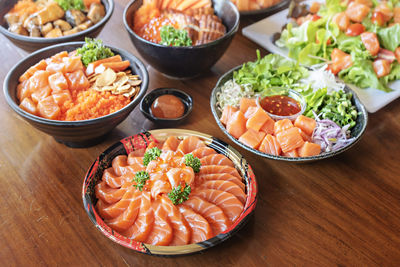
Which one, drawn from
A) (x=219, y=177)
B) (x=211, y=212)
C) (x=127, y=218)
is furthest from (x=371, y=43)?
(x=127, y=218)

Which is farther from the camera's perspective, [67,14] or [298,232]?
[67,14]

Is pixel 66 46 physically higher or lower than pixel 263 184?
higher

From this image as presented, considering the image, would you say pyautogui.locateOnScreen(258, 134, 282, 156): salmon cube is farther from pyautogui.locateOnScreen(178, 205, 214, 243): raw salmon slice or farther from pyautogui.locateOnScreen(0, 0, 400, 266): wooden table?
pyautogui.locateOnScreen(178, 205, 214, 243): raw salmon slice

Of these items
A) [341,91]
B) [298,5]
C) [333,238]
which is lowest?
[333,238]

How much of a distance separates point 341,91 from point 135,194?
143cm

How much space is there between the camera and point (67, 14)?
254 cm

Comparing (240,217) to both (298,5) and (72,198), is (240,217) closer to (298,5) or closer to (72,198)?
(72,198)

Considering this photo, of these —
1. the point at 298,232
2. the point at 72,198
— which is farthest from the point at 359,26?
the point at 72,198

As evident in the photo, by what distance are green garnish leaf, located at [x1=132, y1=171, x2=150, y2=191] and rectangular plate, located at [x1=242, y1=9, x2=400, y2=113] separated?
58.9 inches

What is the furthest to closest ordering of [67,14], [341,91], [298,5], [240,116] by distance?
[298,5] < [67,14] < [341,91] < [240,116]

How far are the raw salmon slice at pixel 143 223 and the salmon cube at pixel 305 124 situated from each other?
3.09 feet

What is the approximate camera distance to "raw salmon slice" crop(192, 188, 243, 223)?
1530mm

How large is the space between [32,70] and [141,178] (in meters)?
0.91

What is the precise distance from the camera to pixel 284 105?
7.12ft
